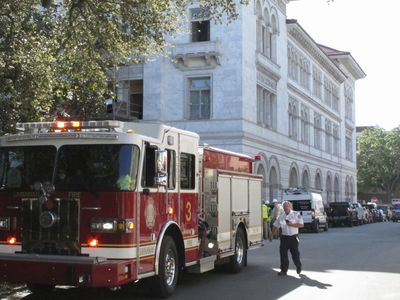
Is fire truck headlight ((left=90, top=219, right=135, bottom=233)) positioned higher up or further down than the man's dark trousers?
higher up

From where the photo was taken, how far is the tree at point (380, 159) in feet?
291

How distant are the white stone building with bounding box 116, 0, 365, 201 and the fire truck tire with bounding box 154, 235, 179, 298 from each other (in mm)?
19992

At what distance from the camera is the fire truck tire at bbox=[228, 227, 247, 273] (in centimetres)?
1347

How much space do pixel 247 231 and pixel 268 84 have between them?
2839 centimetres

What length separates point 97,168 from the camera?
29.5 feet

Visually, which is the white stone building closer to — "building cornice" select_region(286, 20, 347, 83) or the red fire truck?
"building cornice" select_region(286, 20, 347, 83)

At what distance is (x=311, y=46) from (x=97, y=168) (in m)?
46.7

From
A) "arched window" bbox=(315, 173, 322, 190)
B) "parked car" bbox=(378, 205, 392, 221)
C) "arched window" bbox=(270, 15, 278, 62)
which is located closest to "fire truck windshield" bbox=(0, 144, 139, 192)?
"arched window" bbox=(270, 15, 278, 62)

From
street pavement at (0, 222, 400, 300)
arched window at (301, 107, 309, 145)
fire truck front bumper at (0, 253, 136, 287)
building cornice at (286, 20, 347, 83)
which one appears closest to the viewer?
fire truck front bumper at (0, 253, 136, 287)

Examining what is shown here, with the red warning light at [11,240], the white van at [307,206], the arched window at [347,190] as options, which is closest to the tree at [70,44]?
the red warning light at [11,240]

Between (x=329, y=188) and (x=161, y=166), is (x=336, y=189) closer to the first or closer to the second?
(x=329, y=188)

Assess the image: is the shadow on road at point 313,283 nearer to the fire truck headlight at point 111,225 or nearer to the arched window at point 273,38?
the fire truck headlight at point 111,225

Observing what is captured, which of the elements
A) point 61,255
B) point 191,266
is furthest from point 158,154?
point 191,266

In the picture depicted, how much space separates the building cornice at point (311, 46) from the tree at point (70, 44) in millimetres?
32198
